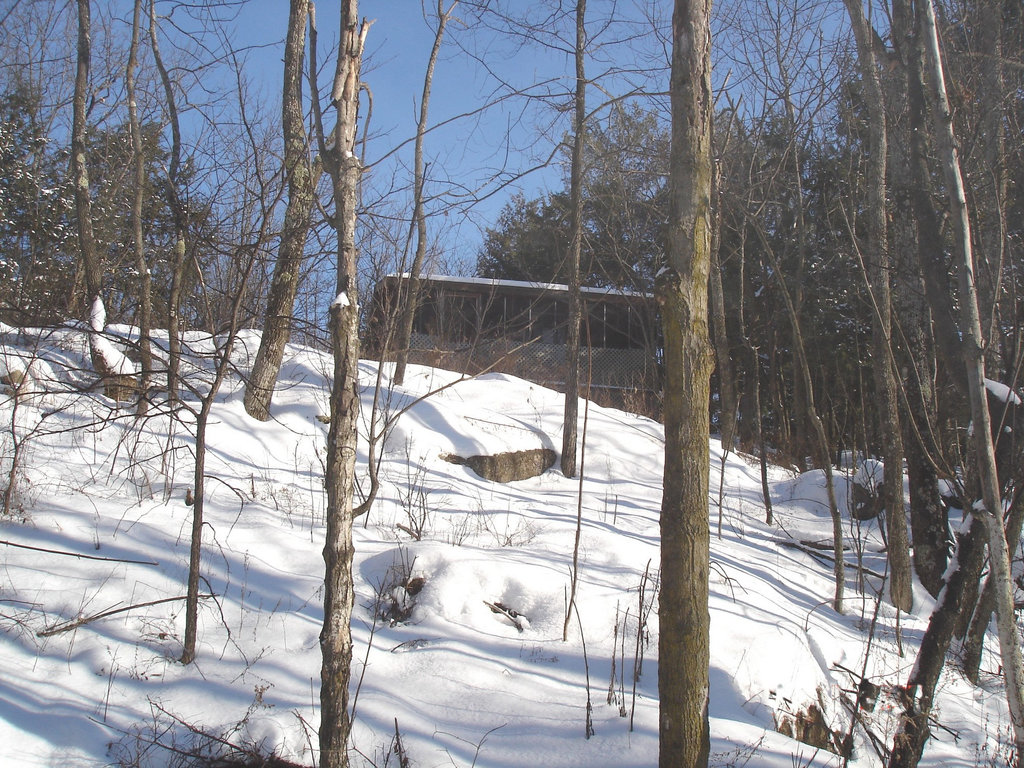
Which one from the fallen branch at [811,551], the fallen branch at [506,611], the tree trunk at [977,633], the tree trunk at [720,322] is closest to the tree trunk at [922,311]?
the tree trunk at [977,633]

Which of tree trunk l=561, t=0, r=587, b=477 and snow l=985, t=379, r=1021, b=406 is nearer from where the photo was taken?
snow l=985, t=379, r=1021, b=406

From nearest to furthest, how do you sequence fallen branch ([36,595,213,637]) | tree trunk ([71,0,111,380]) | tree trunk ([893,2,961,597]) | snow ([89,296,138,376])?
fallen branch ([36,595,213,637]) → tree trunk ([893,2,961,597]) → snow ([89,296,138,376]) → tree trunk ([71,0,111,380])

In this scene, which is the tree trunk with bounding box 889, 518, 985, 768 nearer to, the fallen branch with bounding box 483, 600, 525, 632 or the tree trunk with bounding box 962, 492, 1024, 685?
the tree trunk with bounding box 962, 492, 1024, 685

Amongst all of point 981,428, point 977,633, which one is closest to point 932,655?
point 981,428

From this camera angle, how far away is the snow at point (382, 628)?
10.7ft

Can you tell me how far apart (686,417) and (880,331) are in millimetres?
4538

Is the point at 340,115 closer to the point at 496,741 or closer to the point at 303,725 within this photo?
the point at 303,725

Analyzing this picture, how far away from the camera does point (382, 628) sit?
4.27 m

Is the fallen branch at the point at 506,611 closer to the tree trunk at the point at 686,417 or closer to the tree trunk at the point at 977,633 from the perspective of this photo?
the tree trunk at the point at 686,417

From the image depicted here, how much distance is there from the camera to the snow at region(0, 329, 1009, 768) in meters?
3.27

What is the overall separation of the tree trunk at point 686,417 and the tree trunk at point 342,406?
4.36ft

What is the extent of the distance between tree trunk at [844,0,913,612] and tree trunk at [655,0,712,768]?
420 cm

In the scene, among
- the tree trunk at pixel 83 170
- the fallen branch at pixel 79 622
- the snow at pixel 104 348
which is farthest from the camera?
the tree trunk at pixel 83 170

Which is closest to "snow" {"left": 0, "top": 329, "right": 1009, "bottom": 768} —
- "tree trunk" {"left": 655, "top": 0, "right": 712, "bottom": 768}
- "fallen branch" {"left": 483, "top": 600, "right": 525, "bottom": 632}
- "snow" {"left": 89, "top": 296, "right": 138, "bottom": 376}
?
"fallen branch" {"left": 483, "top": 600, "right": 525, "bottom": 632}
